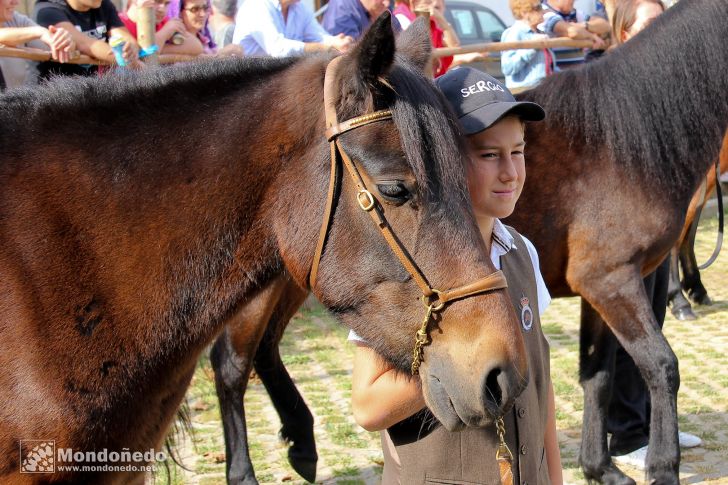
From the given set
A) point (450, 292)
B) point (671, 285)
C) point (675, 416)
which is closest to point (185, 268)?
point (450, 292)

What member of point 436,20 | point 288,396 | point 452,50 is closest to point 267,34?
point 452,50

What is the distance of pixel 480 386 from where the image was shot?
1.89 m

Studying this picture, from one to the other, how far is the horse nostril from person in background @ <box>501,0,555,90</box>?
20.6 ft

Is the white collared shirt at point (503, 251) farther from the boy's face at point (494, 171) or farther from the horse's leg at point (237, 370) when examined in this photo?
the horse's leg at point (237, 370)

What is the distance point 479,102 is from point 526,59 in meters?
6.10

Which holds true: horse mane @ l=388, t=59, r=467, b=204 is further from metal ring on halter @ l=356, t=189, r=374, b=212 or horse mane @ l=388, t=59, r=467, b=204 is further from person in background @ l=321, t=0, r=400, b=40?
person in background @ l=321, t=0, r=400, b=40

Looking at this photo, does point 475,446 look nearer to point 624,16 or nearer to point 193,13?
point 624,16

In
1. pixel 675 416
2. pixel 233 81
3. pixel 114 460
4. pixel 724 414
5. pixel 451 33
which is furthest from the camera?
pixel 451 33

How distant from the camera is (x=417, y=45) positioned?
7.80 feet

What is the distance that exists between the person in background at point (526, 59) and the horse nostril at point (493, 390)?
629 centimetres

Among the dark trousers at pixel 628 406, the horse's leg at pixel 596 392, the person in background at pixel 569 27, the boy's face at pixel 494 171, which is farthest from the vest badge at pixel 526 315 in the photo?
the person in background at pixel 569 27

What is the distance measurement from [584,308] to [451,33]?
3.87m

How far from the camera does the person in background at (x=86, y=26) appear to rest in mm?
5336

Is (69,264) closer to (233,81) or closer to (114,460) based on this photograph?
(114,460)
